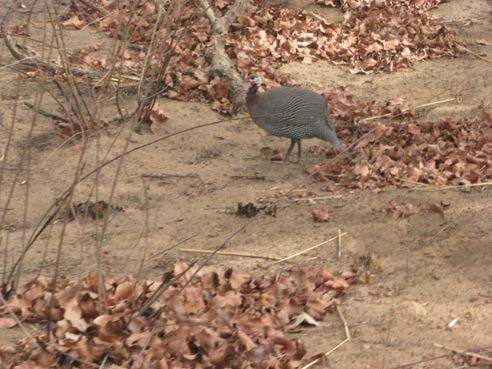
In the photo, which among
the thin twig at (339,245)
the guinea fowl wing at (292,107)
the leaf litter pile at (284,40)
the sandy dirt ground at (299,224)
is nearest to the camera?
the sandy dirt ground at (299,224)

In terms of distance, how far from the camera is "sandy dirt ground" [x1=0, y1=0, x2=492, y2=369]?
4.22m

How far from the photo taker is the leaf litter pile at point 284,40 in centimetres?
855

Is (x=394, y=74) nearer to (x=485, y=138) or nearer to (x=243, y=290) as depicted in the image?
(x=485, y=138)

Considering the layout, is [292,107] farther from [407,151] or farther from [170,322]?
[170,322]

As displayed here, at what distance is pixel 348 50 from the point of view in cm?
947

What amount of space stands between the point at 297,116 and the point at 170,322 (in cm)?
329

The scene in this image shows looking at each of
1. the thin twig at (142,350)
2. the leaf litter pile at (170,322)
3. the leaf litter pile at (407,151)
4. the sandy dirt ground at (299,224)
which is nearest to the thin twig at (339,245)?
the sandy dirt ground at (299,224)

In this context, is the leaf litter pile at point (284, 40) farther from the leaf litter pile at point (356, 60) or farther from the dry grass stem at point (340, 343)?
the dry grass stem at point (340, 343)

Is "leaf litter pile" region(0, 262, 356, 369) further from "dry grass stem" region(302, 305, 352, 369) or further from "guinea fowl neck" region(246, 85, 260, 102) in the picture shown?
"guinea fowl neck" region(246, 85, 260, 102)

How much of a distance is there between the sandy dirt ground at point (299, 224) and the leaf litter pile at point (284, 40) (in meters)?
0.33

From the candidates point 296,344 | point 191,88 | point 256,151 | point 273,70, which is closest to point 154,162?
point 256,151

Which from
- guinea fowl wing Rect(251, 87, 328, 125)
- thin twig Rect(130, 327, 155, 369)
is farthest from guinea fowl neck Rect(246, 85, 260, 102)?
thin twig Rect(130, 327, 155, 369)

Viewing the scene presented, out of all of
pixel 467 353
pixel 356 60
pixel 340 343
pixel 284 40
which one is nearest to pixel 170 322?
pixel 340 343

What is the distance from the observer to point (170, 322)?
13.3 ft
